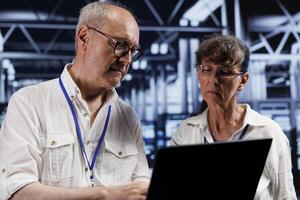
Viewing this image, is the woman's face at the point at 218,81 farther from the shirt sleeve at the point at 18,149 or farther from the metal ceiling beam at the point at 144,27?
the metal ceiling beam at the point at 144,27

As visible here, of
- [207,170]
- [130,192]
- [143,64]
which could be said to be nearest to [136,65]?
[143,64]

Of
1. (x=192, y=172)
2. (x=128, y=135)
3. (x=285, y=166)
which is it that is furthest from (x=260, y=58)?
(x=192, y=172)

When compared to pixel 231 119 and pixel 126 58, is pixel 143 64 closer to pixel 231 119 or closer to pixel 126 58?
pixel 231 119

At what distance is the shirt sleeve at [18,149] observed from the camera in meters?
1.25

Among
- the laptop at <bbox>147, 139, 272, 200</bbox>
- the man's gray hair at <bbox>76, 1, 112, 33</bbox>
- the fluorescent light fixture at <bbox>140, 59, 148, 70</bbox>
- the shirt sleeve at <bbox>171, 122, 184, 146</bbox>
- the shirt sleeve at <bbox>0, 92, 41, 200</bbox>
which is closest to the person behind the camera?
A: the laptop at <bbox>147, 139, 272, 200</bbox>

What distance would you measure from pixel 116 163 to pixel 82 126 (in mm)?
192

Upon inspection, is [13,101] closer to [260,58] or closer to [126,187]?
[126,187]

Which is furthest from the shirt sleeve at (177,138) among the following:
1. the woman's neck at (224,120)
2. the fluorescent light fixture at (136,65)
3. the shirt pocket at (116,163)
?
the fluorescent light fixture at (136,65)

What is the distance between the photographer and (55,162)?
1359 millimetres

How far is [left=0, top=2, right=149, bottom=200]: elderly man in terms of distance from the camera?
1.28 metres

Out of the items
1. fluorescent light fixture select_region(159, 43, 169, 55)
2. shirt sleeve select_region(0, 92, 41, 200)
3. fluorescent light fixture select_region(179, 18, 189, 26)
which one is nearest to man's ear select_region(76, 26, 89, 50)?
shirt sleeve select_region(0, 92, 41, 200)

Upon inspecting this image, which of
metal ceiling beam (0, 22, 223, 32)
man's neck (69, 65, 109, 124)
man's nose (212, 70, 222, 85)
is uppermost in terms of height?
metal ceiling beam (0, 22, 223, 32)

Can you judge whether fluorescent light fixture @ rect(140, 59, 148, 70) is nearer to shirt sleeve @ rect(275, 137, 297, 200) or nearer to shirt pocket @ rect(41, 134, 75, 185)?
shirt sleeve @ rect(275, 137, 297, 200)

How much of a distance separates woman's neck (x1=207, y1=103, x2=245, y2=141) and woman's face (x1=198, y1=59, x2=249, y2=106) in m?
0.04
